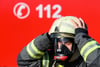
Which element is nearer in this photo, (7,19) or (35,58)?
(35,58)

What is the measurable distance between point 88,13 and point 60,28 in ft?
3.71

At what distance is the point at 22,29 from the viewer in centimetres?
258

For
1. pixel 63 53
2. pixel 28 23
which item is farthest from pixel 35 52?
pixel 28 23

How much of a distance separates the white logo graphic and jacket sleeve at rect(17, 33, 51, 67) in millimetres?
1108

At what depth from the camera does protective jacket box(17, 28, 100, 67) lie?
51.6 inches

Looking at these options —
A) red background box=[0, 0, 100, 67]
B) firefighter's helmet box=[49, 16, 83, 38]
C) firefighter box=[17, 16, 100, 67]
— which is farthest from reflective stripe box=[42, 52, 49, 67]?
red background box=[0, 0, 100, 67]

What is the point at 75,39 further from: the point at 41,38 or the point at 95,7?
the point at 95,7

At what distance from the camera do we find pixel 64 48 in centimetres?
136

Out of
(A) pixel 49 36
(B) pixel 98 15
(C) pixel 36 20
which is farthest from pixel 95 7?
(A) pixel 49 36

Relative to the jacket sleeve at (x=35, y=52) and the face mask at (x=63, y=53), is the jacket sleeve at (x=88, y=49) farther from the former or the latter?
the jacket sleeve at (x=35, y=52)

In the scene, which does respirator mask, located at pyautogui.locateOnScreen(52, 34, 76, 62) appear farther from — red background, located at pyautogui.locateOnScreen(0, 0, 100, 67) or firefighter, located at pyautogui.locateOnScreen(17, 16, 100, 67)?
red background, located at pyautogui.locateOnScreen(0, 0, 100, 67)

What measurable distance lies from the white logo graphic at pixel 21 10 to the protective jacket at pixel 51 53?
1109mm

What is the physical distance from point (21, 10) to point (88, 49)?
4.59 ft

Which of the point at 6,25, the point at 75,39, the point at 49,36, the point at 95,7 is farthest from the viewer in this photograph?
the point at 6,25
